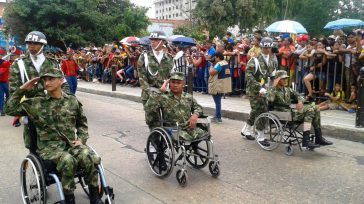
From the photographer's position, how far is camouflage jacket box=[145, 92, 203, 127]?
5.45 m

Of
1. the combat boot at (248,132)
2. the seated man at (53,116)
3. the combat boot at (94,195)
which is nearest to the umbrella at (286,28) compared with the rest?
the combat boot at (248,132)

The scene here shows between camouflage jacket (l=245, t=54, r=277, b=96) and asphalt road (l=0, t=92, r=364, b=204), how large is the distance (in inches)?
40.6

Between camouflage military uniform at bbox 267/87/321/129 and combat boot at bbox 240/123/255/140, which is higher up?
camouflage military uniform at bbox 267/87/321/129

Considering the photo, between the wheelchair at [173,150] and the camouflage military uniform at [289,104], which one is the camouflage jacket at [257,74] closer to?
the camouflage military uniform at [289,104]

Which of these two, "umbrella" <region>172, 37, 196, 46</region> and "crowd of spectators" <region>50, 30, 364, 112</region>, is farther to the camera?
"umbrella" <region>172, 37, 196, 46</region>

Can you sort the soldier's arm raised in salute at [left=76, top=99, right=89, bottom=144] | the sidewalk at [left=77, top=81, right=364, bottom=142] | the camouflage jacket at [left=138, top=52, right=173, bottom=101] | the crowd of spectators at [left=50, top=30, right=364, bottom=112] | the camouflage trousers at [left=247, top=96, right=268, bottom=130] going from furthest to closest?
the crowd of spectators at [left=50, top=30, right=364, bottom=112]
the sidewalk at [left=77, top=81, right=364, bottom=142]
the camouflage trousers at [left=247, top=96, right=268, bottom=130]
the camouflage jacket at [left=138, top=52, right=173, bottom=101]
the soldier's arm raised in salute at [left=76, top=99, right=89, bottom=144]

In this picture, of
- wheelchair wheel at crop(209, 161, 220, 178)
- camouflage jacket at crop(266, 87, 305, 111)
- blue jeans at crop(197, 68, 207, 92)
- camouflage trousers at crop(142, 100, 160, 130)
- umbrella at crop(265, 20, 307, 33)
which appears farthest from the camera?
umbrella at crop(265, 20, 307, 33)

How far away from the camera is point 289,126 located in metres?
6.52

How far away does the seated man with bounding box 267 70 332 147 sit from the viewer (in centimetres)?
635

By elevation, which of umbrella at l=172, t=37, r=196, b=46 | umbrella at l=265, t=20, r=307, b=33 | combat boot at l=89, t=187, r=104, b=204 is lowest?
combat boot at l=89, t=187, r=104, b=204

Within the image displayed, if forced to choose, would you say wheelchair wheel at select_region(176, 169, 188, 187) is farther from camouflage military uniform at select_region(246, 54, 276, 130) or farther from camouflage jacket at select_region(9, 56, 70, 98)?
camouflage military uniform at select_region(246, 54, 276, 130)

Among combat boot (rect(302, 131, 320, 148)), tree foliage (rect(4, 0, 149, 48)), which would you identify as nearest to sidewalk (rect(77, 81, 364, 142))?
combat boot (rect(302, 131, 320, 148))

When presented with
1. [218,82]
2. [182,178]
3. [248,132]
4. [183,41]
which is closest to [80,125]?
[182,178]

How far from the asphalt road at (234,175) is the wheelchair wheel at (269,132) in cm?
17
